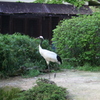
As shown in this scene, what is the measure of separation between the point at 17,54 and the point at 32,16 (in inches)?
327

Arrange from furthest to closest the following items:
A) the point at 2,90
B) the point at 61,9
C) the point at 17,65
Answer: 1. the point at 61,9
2. the point at 17,65
3. the point at 2,90

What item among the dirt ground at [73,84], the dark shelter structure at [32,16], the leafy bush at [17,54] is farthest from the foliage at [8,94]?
the dark shelter structure at [32,16]

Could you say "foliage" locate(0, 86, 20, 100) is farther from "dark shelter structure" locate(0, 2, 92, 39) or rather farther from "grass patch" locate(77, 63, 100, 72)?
"dark shelter structure" locate(0, 2, 92, 39)

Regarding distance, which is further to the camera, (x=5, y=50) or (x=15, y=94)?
(x=5, y=50)

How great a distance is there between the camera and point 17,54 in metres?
9.70

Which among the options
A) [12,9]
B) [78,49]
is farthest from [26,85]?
[12,9]

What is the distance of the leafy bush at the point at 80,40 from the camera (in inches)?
432

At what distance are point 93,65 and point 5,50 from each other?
465cm

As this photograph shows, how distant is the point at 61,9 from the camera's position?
17.9 meters

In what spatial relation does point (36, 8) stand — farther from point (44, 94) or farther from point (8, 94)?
point (44, 94)

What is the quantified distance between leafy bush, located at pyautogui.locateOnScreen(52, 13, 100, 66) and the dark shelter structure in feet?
17.4

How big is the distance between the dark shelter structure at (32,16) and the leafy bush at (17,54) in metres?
6.44

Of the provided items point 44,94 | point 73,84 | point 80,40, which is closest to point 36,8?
point 80,40

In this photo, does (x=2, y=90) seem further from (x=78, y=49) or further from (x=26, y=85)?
(x=78, y=49)
